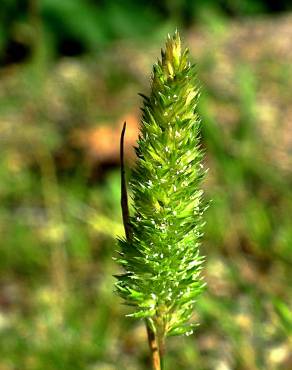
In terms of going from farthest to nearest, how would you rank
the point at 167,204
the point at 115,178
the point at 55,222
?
1. the point at 115,178
2. the point at 55,222
3. the point at 167,204

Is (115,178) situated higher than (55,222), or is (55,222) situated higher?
(115,178)

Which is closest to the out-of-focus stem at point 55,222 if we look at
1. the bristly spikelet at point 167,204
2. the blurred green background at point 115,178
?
the blurred green background at point 115,178

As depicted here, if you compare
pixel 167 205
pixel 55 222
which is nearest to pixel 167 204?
pixel 167 205

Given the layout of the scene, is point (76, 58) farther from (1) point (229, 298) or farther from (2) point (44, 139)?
(1) point (229, 298)

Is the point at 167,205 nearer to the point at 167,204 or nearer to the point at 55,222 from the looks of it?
the point at 167,204

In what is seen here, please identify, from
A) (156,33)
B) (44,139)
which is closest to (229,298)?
(44,139)

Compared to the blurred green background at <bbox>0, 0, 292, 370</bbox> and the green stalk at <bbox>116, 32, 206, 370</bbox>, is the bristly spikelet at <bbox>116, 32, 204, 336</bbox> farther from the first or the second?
the blurred green background at <bbox>0, 0, 292, 370</bbox>
